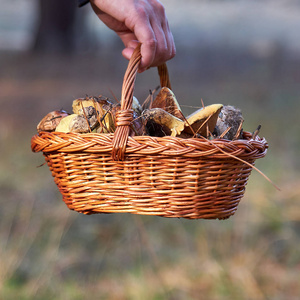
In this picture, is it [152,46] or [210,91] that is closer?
[152,46]

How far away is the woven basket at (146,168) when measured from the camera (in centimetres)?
95

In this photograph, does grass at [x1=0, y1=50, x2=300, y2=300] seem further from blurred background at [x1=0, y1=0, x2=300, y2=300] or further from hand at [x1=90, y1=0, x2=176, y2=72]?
hand at [x1=90, y1=0, x2=176, y2=72]

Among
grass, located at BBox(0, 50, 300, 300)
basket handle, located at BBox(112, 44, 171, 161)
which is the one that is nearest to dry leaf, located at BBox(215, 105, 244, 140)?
basket handle, located at BBox(112, 44, 171, 161)

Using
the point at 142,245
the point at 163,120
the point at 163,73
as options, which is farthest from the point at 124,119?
the point at 142,245

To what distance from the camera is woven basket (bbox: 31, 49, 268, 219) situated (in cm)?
95

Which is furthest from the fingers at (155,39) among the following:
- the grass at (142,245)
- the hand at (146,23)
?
the grass at (142,245)

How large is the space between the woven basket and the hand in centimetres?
4

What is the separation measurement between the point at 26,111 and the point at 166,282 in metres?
2.12

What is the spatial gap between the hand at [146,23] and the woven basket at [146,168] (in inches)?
1.7

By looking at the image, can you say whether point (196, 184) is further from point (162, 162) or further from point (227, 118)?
point (227, 118)

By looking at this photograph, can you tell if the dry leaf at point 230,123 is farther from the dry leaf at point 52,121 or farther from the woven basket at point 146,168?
the dry leaf at point 52,121

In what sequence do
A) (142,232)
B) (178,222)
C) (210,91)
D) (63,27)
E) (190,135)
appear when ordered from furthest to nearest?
(63,27) < (210,91) < (178,222) < (142,232) < (190,135)

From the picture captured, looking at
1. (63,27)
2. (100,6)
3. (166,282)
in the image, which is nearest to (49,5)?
(63,27)

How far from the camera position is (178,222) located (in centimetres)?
346
